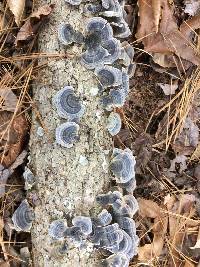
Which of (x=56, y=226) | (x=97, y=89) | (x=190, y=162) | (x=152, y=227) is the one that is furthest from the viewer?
(x=190, y=162)

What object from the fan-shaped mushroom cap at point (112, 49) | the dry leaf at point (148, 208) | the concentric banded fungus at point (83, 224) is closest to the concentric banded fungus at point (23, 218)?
the concentric banded fungus at point (83, 224)

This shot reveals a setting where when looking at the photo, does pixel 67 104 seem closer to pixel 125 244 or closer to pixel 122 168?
pixel 122 168

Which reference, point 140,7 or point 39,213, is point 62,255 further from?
point 140,7

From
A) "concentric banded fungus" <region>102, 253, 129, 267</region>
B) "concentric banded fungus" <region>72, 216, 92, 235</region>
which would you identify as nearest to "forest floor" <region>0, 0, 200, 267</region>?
"concentric banded fungus" <region>102, 253, 129, 267</region>

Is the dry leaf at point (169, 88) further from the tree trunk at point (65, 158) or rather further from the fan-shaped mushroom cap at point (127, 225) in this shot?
the fan-shaped mushroom cap at point (127, 225)

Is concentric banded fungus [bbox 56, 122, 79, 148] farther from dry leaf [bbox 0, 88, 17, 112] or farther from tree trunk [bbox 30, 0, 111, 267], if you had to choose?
dry leaf [bbox 0, 88, 17, 112]

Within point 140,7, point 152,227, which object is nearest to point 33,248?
point 152,227
